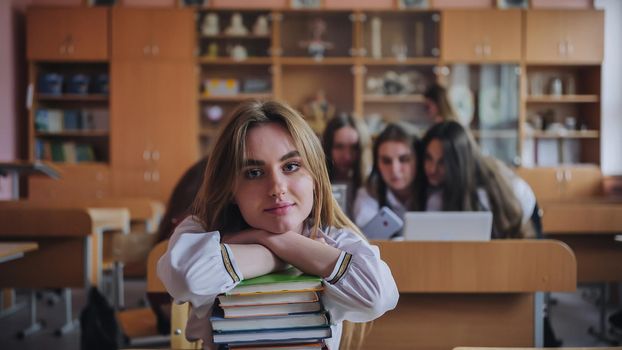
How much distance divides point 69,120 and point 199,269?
19.6ft

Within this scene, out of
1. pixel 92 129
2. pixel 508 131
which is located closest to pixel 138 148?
pixel 92 129

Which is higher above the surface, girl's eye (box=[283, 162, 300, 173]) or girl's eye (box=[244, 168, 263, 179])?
girl's eye (box=[283, 162, 300, 173])

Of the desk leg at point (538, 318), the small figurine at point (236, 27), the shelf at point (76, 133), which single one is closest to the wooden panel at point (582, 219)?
the desk leg at point (538, 318)

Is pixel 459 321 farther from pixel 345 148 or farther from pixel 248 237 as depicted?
pixel 345 148

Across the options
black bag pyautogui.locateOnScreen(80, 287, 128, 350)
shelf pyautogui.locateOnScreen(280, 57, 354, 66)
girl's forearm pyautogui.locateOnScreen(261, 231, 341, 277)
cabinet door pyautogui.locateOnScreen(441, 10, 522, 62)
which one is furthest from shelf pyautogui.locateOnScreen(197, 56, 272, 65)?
girl's forearm pyautogui.locateOnScreen(261, 231, 341, 277)

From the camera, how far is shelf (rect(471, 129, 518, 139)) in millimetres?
6270

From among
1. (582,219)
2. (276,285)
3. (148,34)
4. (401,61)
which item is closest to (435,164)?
(582,219)

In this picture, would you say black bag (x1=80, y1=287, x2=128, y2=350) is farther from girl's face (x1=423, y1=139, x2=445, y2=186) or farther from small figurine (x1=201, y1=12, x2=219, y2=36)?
small figurine (x1=201, y1=12, x2=219, y2=36)

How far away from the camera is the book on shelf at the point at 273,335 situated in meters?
0.83

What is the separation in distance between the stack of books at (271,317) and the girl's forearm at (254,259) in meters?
0.04

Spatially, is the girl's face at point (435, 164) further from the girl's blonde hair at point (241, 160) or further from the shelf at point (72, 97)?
the shelf at point (72, 97)

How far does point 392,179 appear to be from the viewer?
254 cm

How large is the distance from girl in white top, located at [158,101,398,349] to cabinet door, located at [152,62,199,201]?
5454 millimetres

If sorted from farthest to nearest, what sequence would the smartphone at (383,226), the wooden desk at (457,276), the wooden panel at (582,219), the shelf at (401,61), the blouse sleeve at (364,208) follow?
the shelf at (401,61) → the wooden panel at (582,219) → the blouse sleeve at (364,208) → the smartphone at (383,226) → the wooden desk at (457,276)
